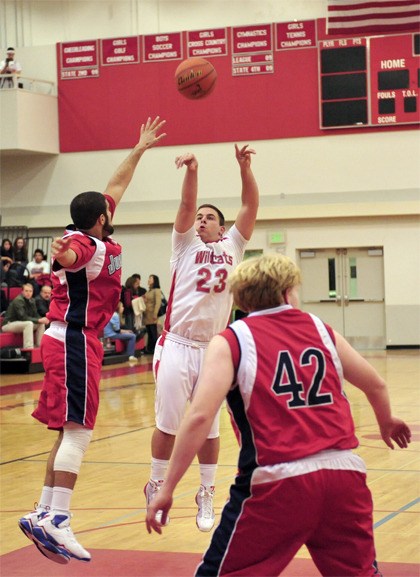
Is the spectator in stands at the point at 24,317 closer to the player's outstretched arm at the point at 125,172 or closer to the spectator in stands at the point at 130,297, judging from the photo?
the spectator in stands at the point at 130,297

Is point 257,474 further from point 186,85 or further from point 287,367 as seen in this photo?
point 186,85

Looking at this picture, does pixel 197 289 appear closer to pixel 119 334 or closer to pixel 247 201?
pixel 247 201

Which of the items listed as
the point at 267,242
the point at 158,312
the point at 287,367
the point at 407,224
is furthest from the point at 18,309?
the point at 287,367

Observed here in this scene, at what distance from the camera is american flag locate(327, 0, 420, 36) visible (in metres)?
19.2

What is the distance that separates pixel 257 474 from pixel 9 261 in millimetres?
17834

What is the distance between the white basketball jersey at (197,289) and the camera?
580 centimetres

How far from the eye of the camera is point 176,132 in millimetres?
23438

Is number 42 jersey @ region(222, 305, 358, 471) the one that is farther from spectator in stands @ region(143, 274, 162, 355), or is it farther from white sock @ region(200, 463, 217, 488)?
spectator in stands @ region(143, 274, 162, 355)

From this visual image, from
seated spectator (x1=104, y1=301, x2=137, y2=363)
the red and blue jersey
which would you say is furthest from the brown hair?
seated spectator (x1=104, y1=301, x2=137, y2=363)

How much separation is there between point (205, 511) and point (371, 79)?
17.2m

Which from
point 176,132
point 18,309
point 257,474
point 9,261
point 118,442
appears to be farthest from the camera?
point 176,132

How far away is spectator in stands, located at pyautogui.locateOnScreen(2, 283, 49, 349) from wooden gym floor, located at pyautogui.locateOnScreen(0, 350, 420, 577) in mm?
4648

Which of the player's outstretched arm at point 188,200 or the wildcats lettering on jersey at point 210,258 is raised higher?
the player's outstretched arm at point 188,200

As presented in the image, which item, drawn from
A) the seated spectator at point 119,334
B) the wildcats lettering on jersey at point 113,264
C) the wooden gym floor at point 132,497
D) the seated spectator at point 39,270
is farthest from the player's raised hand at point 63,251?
the seated spectator at point 39,270
